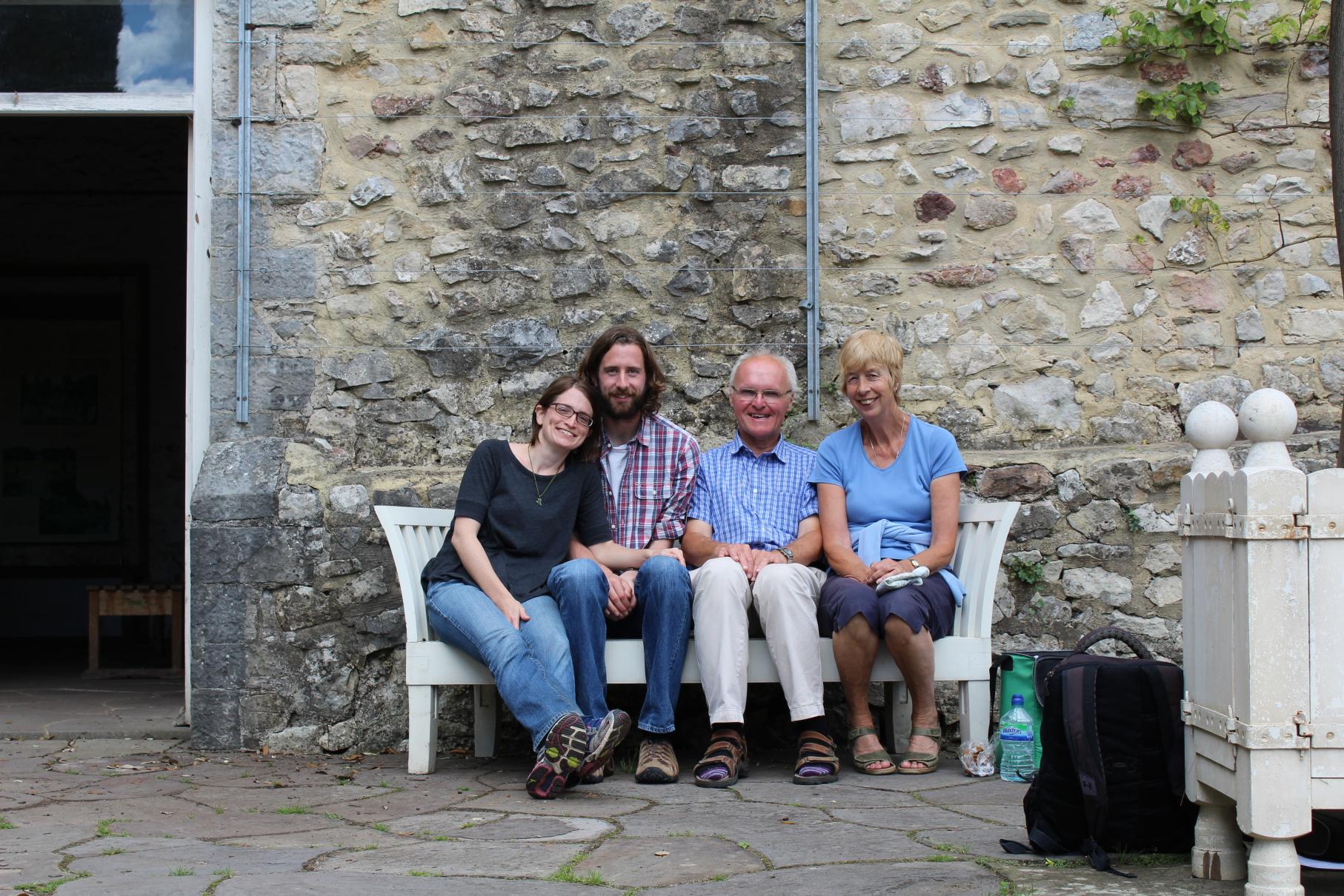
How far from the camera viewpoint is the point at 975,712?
3.75m

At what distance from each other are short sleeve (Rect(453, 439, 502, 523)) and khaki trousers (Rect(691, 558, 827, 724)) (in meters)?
0.65

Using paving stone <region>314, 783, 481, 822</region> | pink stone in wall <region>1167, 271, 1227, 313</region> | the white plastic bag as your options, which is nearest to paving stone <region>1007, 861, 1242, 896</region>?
the white plastic bag

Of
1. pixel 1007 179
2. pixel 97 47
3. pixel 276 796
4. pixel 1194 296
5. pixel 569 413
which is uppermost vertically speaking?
pixel 97 47

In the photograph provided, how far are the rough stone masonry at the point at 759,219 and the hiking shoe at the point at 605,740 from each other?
4.54 feet

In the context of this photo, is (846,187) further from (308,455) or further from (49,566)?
(49,566)

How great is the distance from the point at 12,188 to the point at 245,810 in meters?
6.29

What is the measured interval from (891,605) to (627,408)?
3.24 feet

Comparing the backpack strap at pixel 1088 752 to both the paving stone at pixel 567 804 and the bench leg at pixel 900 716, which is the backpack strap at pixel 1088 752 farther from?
the bench leg at pixel 900 716

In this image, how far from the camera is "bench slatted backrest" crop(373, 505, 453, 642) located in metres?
3.75

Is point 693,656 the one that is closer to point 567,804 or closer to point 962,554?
point 567,804

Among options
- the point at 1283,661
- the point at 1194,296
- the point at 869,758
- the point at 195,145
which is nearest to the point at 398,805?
the point at 869,758

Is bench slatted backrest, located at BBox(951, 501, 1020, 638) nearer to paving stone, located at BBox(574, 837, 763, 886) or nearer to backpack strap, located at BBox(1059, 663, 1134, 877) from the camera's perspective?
backpack strap, located at BBox(1059, 663, 1134, 877)

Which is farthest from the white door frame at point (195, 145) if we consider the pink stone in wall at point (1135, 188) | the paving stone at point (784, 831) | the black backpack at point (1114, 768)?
the pink stone in wall at point (1135, 188)

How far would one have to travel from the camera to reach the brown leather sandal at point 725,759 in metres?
3.51
